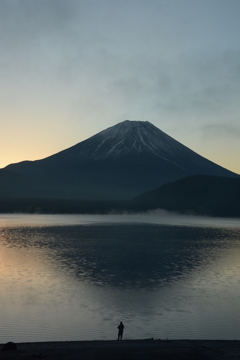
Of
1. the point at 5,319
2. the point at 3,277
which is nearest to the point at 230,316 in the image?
the point at 5,319

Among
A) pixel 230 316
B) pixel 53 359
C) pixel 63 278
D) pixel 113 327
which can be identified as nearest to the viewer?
pixel 53 359

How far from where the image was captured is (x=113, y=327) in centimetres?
3031

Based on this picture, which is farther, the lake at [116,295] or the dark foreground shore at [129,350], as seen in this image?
the lake at [116,295]

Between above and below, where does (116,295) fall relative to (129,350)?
below

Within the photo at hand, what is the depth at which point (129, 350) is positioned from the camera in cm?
2366

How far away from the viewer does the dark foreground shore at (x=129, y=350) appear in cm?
2225

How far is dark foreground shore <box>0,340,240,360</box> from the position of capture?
22250mm

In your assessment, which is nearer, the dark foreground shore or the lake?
the dark foreground shore

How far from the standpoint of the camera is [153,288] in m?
44.6

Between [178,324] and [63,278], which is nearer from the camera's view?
[178,324]

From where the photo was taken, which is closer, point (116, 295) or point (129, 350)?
point (129, 350)

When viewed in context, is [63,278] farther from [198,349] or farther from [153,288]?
[198,349]

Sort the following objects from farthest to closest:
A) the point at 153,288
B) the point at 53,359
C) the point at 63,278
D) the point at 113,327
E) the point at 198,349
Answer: the point at 63,278, the point at 153,288, the point at 113,327, the point at 198,349, the point at 53,359

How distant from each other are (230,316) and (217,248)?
52.6 m
